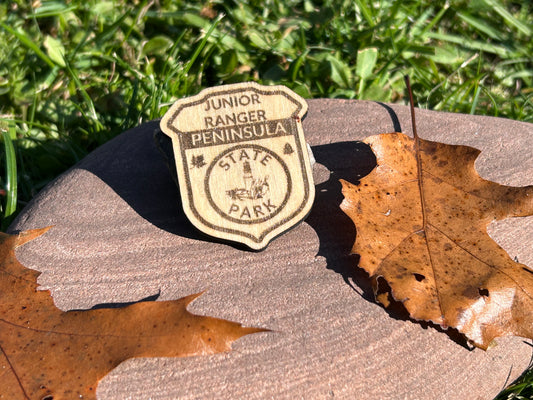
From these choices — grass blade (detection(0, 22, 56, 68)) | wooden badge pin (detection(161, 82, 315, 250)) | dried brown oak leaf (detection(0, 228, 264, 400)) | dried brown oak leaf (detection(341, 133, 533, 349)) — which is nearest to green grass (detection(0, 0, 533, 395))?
grass blade (detection(0, 22, 56, 68))

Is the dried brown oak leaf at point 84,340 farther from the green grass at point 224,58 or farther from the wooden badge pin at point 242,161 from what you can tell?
the green grass at point 224,58

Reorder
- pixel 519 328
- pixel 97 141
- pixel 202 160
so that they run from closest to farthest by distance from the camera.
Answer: pixel 519 328, pixel 202 160, pixel 97 141

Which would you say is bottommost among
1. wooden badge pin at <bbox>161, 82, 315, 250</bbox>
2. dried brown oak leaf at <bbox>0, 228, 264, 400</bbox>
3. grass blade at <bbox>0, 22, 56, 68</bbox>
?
dried brown oak leaf at <bbox>0, 228, 264, 400</bbox>

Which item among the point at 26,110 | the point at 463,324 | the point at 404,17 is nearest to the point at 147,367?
the point at 463,324

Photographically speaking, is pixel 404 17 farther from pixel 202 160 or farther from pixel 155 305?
pixel 155 305

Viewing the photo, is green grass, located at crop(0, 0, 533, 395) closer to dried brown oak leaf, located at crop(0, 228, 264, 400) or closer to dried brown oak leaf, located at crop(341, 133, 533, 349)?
dried brown oak leaf, located at crop(341, 133, 533, 349)

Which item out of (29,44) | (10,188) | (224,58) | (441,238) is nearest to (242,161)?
(441,238)
